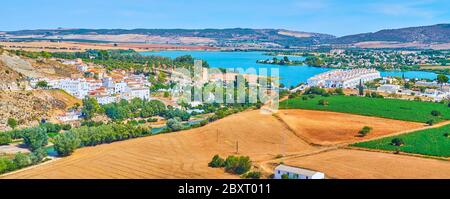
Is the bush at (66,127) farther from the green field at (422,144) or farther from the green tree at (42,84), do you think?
the green field at (422,144)

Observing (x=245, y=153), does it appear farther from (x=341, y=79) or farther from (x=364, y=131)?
(x=341, y=79)

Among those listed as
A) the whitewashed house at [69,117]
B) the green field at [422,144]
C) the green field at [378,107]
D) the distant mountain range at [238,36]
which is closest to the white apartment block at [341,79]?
the green field at [378,107]

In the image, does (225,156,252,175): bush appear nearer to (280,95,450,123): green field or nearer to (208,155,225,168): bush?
(208,155,225,168): bush

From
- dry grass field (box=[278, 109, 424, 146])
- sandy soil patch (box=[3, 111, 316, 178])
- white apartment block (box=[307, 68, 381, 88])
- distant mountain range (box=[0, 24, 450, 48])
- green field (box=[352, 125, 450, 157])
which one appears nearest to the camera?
sandy soil patch (box=[3, 111, 316, 178])

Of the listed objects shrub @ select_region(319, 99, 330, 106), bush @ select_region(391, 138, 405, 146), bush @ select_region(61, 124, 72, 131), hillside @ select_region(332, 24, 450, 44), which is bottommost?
bush @ select_region(61, 124, 72, 131)

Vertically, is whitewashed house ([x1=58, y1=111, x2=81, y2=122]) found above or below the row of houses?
below

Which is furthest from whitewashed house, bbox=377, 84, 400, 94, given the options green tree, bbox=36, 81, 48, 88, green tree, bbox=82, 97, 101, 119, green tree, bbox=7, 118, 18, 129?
green tree, bbox=7, 118, 18, 129
